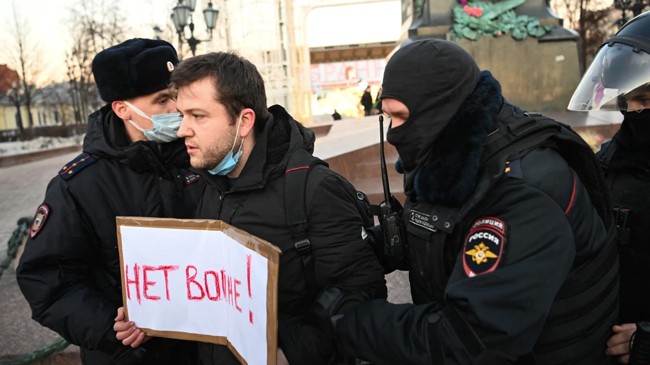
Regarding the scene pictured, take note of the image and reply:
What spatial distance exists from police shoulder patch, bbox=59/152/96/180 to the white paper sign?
1.23 feet

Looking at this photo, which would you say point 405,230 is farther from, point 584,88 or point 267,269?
point 584,88

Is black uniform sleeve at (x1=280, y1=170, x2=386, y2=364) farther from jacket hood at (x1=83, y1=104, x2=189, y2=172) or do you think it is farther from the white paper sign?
jacket hood at (x1=83, y1=104, x2=189, y2=172)

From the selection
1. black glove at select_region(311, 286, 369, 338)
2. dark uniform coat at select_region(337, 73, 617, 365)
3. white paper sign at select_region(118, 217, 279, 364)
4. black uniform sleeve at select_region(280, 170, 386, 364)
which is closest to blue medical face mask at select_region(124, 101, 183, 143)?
white paper sign at select_region(118, 217, 279, 364)

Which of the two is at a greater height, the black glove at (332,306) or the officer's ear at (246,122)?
the officer's ear at (246,122)

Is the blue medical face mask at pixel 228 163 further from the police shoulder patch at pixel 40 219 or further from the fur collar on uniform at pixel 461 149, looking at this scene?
the fur collar on uniform at pixel 461 149

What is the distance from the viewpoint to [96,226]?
208 cm

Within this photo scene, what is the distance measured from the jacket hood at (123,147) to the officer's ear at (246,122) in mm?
419

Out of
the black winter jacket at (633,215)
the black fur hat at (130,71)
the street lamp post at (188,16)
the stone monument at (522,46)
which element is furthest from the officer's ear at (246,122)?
the street lamp post at (188,16)

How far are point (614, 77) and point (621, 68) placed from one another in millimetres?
45

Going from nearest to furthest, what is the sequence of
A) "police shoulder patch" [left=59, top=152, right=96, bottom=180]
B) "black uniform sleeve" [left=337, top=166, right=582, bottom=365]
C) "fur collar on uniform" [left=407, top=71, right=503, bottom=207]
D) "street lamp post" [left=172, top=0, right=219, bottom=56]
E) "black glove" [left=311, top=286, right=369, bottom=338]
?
"black uniform sleeve" [left=337, top=166, right=582, bottom=365] < "fur collar on uniform" [left=407, top=71, right=503, bottom=207] < "black glove" [left=311, top=286, right=369, bottom=338] < "police shoulder patch" [left=59, top=152, right=96, bottom=180] < "street lamp post" [left=172, top=0, right=219, bottom=56]

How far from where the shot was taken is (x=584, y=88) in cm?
253

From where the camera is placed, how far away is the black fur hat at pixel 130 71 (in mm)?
2221

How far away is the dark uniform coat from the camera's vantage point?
1.35 m

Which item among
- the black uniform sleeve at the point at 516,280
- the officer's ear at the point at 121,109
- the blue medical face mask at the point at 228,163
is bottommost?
the black uniform sleeve at the point at 516,280
